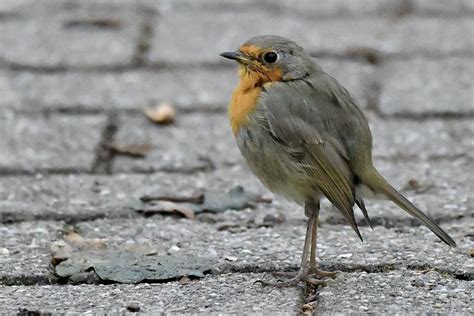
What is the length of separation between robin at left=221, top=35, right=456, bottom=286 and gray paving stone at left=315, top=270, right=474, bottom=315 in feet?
0.39

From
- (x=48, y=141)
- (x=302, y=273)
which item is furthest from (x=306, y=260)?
(x=48, y=141)

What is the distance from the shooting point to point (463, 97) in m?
6.19

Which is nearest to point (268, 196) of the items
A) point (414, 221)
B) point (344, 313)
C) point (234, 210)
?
point (234, 210)

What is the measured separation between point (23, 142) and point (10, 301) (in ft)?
6.19

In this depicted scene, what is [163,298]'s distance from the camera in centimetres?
387

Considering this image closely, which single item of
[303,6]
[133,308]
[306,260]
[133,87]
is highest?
[303,6]

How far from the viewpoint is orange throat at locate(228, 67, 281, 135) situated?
420 centimetres

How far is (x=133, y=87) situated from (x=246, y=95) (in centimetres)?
219

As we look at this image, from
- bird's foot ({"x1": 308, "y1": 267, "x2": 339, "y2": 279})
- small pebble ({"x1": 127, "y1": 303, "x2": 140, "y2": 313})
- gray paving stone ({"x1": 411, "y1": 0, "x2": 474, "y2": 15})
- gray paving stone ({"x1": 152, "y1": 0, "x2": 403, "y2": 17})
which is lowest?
small pebble ({"x1": 127, "y1": 303, "x2": 140, "y2": 313})

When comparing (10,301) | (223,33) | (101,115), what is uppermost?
(223,33)

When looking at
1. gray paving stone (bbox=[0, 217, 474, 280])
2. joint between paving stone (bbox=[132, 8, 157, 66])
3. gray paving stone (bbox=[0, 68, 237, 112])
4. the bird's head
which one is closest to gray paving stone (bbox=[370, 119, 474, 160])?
gray paving stone (bbox=[0, 217, 474, 280])

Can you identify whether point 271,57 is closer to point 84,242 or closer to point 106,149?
point 84,242

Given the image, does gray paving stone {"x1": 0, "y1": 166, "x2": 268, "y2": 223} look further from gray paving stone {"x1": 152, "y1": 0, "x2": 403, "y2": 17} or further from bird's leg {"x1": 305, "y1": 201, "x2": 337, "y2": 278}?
gray paving stone {"x1": 152, "y1": 0, "x2": 403, "y2": 17}

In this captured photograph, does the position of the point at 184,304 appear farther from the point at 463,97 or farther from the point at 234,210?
the point at 463,97
